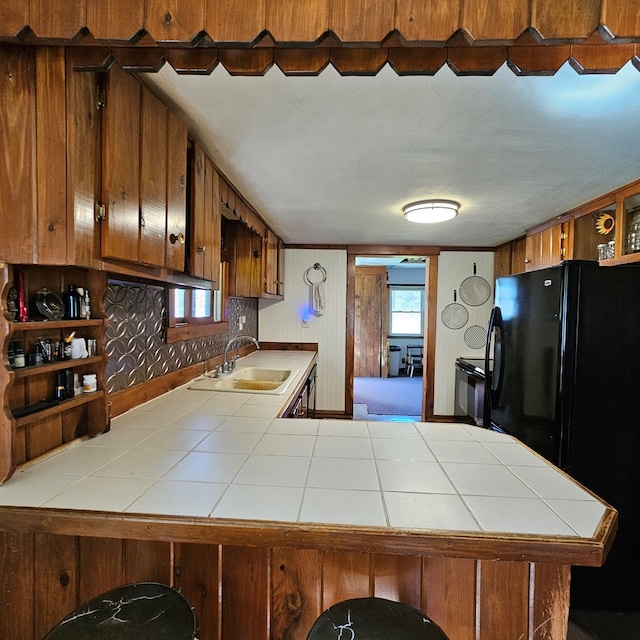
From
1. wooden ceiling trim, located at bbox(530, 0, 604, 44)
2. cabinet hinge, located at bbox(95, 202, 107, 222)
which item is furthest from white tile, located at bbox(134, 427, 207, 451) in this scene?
wooden ceiling trim, located at bbox(530, 0, 604, 44)

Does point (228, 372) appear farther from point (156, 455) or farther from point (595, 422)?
point (595, 422)

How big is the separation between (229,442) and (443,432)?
2.72 ft

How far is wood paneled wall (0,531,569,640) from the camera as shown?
0.89m

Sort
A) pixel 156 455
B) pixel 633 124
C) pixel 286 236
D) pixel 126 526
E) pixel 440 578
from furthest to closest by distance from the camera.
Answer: pixel 286 236
pixel 633 124
pixel 156 455
pixel 440 578
pixel 126 526

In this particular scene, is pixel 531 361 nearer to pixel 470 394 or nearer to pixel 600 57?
pixel 600 57

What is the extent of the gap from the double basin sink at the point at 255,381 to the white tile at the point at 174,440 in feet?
2.17

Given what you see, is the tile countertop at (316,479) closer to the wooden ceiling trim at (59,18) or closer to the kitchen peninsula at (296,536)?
the kitchen peninsula at (296,536)

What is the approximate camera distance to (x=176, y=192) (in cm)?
139

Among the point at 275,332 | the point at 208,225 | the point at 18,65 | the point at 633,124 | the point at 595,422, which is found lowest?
the point at 595,422

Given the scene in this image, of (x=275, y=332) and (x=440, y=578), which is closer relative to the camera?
(x=440, y=578)

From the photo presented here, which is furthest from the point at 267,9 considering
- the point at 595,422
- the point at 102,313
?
the point at 595,422

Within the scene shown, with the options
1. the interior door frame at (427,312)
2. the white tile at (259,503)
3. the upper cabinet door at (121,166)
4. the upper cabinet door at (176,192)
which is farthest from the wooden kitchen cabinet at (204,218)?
the interior door frame at (427,312)

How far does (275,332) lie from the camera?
418cm

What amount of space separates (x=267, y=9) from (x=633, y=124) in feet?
5.03
